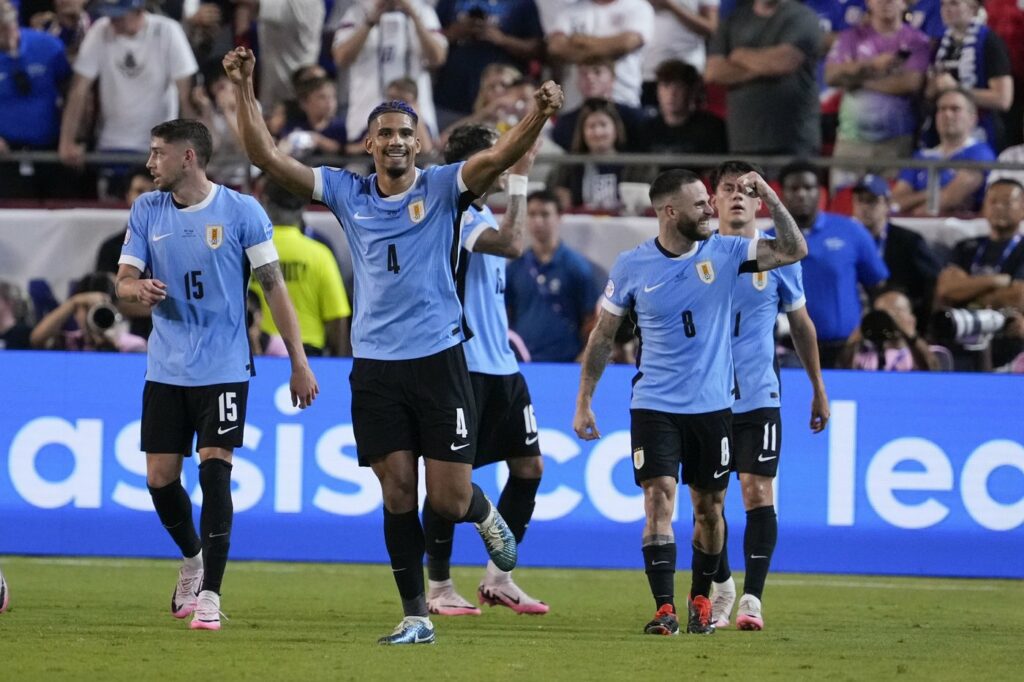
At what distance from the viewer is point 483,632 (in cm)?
848

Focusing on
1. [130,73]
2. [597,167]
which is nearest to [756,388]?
[597,167]

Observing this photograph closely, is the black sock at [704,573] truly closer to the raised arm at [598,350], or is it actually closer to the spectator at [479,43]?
the raised arm at [598,350]

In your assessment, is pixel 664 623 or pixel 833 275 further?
pixel 833 275

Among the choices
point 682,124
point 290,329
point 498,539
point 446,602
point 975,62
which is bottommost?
point 446,602

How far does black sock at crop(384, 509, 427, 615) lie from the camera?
774 centimetres

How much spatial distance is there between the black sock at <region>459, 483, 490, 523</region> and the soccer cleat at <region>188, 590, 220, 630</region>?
1.26 m

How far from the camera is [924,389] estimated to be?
456 inches

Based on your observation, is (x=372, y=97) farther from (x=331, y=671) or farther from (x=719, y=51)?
(x=331, y=671)

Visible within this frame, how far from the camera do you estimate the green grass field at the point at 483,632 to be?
274 inches

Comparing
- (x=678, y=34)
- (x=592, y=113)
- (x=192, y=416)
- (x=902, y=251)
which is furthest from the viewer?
(x=678, y=34)

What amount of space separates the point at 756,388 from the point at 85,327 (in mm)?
5829

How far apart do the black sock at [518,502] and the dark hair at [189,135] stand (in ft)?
8.24

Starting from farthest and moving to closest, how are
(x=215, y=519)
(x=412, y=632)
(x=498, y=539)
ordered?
(x=215, y=519), (x=498, y=539), (x=412, y=632)

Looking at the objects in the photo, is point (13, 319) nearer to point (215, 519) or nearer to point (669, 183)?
point (215, 519)
